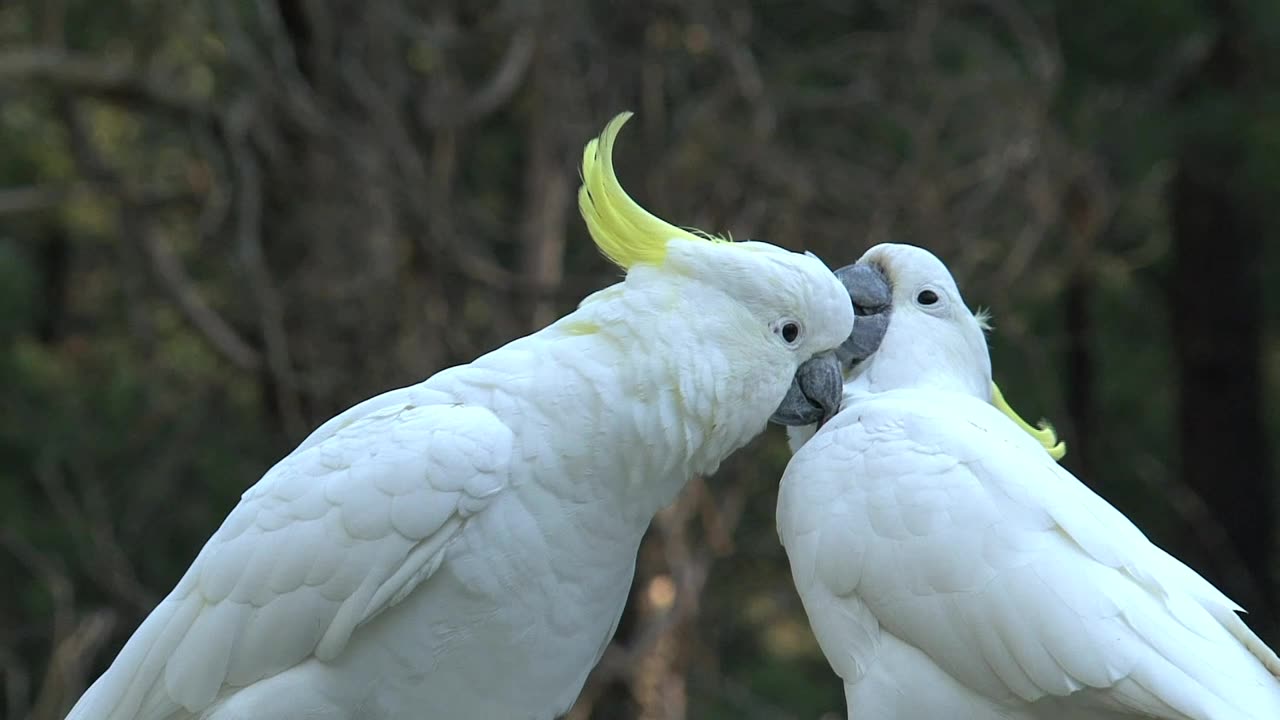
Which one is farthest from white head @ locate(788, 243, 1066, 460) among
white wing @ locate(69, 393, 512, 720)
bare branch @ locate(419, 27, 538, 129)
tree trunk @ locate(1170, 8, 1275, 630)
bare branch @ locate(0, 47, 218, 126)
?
tree trunk @ locate(1170, 8, 1275, 630)

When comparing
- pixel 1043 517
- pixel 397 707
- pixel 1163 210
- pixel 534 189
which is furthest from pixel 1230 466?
pixel 397 707

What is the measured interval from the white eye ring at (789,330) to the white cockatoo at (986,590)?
10.3 inches

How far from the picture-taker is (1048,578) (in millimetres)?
2822

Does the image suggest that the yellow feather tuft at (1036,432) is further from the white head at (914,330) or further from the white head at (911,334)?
the white head at (914,330)

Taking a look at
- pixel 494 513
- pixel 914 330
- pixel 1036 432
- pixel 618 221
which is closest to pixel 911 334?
pixel 914 330

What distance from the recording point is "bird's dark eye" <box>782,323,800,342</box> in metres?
3.06

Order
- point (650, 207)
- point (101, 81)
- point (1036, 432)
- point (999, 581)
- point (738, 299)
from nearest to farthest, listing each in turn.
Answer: point (999, 581) < point (738, 299) < point (1036, 432) < point (650, 207) < point (101, 81)

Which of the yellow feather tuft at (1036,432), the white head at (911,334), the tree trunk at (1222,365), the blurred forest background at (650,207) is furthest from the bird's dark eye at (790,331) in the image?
the tree trunk at (1222,365)

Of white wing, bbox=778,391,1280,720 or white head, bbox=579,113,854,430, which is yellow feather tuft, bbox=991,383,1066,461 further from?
white head, bbox=579,113,854,430

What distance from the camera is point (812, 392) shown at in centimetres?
318

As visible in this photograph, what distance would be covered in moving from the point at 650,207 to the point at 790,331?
11.0 ft

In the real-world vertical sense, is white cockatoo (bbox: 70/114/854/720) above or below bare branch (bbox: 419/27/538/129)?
above

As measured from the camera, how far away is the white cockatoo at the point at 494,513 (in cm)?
Answer: 286

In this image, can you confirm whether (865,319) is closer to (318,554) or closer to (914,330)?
(914,330)
